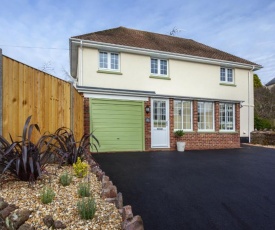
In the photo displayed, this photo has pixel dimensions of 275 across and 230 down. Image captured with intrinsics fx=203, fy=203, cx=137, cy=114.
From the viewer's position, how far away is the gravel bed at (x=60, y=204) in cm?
A: 208

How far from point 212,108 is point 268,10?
5.95m

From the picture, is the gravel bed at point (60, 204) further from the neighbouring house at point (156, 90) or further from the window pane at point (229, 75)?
the window pane at point (229, 75)

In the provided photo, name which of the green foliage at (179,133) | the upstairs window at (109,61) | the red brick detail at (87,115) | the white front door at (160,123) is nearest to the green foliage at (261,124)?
the green foliage at (179,133)

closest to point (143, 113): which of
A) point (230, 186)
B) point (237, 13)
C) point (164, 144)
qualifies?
point (164, 144)

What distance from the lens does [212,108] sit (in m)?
11.0

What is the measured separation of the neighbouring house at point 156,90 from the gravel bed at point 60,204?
5386mm

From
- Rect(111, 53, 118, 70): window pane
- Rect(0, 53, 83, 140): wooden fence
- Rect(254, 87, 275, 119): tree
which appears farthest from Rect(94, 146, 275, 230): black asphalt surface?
Rect(254, 87, 275, 119): tree

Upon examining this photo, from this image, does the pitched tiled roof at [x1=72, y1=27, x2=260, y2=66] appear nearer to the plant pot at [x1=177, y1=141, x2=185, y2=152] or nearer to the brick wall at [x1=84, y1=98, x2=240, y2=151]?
the brick wall at [x1=84, y1=98, x2=240, y2=151]

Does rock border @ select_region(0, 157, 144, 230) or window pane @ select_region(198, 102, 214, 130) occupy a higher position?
window pane @ select_region(198, 102, 214, 130)

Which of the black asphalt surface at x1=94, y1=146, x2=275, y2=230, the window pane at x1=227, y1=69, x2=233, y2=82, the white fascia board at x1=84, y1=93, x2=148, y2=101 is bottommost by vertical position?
the black asphalt surface at x1=94, y1=146, x2=275, y2=230

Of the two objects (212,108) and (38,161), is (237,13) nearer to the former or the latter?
(212,108)

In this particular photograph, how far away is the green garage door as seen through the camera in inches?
336

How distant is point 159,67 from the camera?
39.8ft

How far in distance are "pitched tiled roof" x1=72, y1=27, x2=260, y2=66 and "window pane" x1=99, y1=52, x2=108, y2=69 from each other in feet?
2.18
